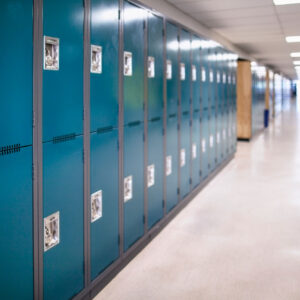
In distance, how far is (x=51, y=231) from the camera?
2535 mm

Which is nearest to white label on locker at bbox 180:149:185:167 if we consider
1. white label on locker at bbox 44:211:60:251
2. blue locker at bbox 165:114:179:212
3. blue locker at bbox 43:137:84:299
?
blue locker at bbox 165:114:179:212

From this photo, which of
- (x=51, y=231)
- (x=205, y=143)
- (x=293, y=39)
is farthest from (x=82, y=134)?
(x=293, y=39)

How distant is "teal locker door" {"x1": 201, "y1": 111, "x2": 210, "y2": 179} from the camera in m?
6.46

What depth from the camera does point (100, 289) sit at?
3184 mm

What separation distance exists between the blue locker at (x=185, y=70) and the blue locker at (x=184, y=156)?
0.17 meters

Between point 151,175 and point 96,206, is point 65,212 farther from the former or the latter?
point 151,175

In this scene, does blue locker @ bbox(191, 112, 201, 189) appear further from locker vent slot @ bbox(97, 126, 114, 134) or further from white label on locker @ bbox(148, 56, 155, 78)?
locker vent slot @ bbox(97, 126, 114, 134)

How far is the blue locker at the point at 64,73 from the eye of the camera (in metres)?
2.41

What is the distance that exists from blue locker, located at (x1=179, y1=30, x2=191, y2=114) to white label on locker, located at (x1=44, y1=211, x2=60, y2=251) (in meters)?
3.10

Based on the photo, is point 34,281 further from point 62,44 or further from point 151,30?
point 151,30

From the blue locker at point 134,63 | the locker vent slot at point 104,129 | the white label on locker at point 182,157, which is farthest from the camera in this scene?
the white label on locker at point 182,157

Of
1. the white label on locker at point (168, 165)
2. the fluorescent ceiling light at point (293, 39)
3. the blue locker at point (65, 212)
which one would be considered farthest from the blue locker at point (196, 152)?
the fluorescent ceiling light at point (293, 39)

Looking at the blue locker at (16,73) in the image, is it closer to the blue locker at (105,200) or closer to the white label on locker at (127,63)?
the blue locker at (105,200)

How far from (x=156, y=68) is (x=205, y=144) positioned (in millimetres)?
2642
